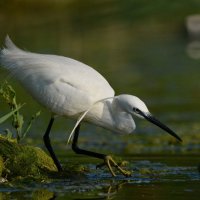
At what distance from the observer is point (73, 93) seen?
33.8ft

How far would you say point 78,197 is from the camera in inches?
342

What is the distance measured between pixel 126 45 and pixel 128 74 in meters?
4.85

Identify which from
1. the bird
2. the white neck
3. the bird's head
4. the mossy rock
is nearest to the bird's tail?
the bird

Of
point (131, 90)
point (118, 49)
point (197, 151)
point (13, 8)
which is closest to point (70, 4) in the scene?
point (13, 8)

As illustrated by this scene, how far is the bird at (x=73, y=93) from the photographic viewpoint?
10.3 m

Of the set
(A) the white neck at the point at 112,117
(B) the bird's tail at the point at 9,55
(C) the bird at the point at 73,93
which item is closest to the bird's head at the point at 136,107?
(C) the bird at the point at 73,93

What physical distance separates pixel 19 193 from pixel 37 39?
15592 mm

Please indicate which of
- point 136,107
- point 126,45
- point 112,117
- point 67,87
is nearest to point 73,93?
point 67,87

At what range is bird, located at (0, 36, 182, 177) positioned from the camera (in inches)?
405

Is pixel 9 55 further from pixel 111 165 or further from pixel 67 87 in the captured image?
pixel 111 165

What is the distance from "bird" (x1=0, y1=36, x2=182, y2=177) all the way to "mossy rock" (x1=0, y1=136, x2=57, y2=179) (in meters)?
0.25

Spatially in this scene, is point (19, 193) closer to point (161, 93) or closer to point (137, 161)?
point (137, 161)

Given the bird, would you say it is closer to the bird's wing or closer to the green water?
the bird's wing

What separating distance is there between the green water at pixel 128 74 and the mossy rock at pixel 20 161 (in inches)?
Answer: 13.0
